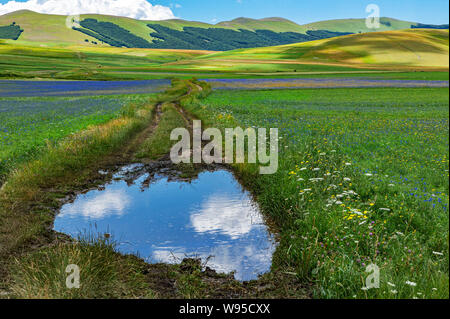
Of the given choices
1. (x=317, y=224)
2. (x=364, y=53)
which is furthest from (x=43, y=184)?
(x=364, y=53)

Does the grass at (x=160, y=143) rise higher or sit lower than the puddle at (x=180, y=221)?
higher

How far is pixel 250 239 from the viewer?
28.6 feet

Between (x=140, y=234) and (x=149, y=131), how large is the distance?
1596 cm

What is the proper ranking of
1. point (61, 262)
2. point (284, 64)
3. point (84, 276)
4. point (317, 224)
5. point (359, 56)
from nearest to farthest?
1. point (84, 276)
2. point (61, 262)
3. point (317, 224)
4. point (284, 64)
5. point (359, 56)

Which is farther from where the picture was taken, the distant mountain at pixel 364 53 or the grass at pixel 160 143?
the distant mountain at pixel 364 53

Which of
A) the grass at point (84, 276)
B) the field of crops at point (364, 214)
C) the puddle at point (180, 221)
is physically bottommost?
the puddle at point (180, 221)

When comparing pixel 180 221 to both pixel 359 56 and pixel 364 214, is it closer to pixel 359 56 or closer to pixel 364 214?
pixel 364 214

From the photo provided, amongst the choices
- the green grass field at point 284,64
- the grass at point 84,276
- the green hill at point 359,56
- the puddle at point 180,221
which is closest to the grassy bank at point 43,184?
the puddle at point 180,221

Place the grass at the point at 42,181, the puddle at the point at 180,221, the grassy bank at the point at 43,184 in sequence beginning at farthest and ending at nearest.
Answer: the grass at the point at 42,181 → the grassy bank at the point at 43,184 → the puddle at the point at 180,221

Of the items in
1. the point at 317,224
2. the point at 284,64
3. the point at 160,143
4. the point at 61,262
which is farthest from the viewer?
the point at 284,64

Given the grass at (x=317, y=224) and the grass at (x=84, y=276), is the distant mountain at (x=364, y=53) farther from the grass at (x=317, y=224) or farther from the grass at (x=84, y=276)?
the grass at (x=84, y=276)

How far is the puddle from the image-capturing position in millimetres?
7859

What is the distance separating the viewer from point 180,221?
9781 millimetres

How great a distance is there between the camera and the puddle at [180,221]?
25.8ft
